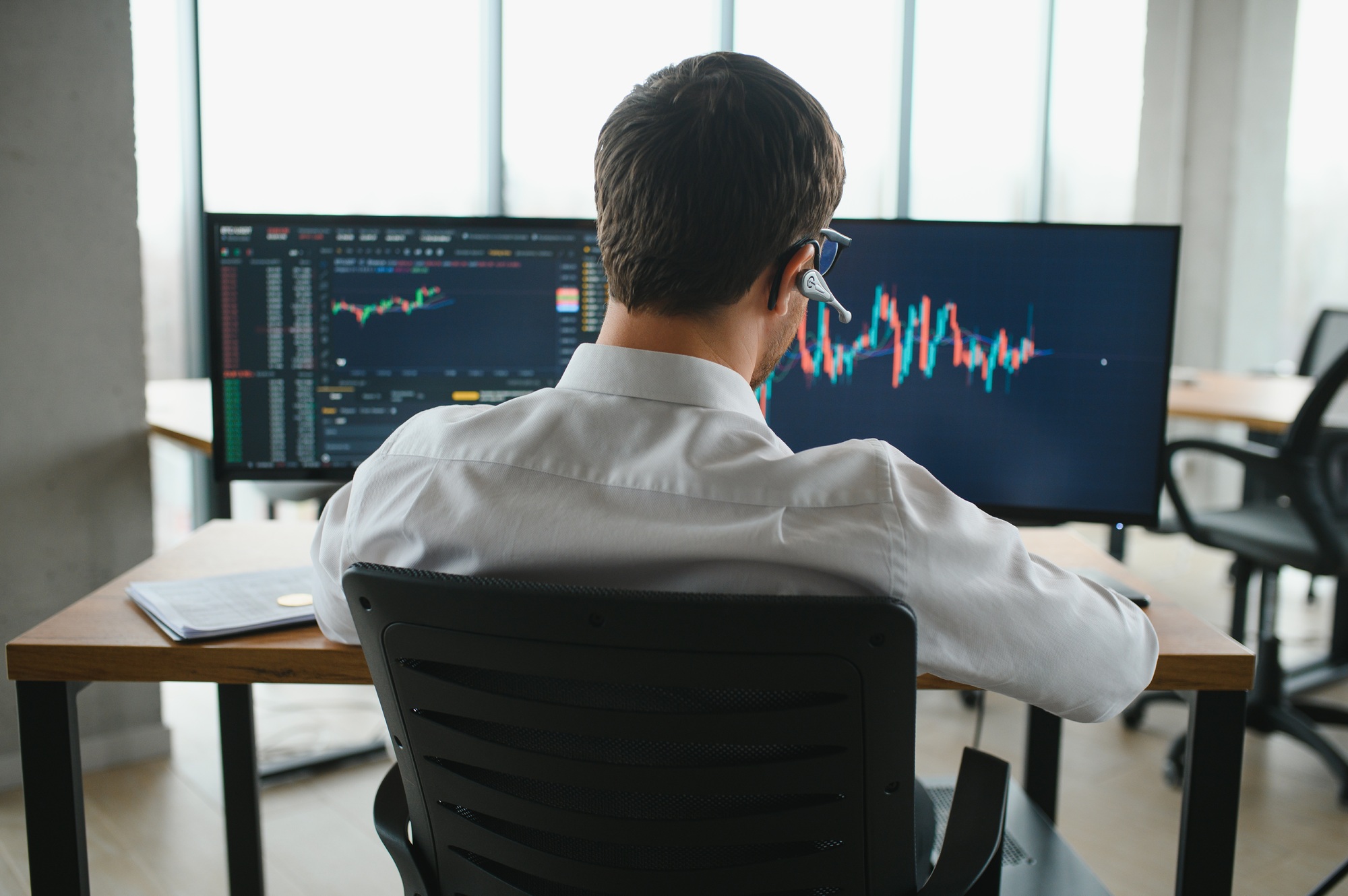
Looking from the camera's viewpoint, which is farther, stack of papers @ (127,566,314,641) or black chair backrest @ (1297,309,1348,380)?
black chair backrest @ (1297,309,1348,380)

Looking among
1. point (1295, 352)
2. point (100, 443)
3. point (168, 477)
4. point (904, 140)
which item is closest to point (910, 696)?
point (100, 443)

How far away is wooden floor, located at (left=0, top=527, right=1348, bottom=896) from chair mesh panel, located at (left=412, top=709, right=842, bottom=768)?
1.33 m

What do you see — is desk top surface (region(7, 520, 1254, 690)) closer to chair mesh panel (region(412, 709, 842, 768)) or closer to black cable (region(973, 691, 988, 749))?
chair mesh panel (region(412, 709, 842, 768))

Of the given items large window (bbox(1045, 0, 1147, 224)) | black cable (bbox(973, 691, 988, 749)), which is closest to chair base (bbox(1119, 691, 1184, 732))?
black cable (bbox(973, 691, 988, 749))

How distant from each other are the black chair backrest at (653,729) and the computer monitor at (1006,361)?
73 cm

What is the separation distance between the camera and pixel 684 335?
897mm

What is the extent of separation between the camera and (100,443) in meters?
2.20

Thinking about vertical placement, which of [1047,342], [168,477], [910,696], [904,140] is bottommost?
[168,477]

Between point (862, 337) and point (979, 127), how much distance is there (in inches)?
170

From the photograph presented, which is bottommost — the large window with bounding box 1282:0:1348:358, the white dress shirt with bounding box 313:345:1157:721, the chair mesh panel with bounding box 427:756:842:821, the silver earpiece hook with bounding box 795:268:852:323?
the chair mesh panel with bounding box 427:756:842:821

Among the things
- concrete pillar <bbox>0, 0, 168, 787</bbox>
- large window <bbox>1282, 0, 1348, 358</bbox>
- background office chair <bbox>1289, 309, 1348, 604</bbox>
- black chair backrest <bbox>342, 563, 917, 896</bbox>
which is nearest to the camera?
black chair backrest <bbox>342, 563, 917, 896</bbox>

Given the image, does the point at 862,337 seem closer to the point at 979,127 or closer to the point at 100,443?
the point at 100,443

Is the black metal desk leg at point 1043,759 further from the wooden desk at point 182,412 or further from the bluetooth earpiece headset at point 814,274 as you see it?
the wooden desk at point 182,412

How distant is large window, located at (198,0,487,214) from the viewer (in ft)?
11.5
